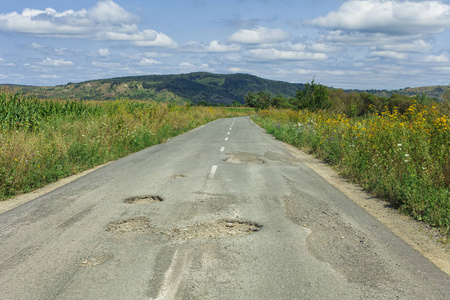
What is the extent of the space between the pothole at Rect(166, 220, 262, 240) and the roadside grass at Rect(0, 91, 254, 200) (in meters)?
5.00

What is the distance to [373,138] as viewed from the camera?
403 inches

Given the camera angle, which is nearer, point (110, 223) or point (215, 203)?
point (110, 223)

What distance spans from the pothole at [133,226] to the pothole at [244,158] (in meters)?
6.68

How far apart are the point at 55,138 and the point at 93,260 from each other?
8.76 m

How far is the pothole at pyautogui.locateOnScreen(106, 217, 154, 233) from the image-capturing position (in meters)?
5.30

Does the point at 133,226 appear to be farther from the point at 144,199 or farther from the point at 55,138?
the point at 55,138

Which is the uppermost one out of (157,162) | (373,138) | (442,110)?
(442,110)

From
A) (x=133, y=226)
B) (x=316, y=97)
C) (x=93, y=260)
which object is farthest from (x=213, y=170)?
(x=316, y=97)

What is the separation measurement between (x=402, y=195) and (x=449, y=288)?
3.77 metres

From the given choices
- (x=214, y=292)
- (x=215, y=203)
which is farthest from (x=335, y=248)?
(x=215, y=203)

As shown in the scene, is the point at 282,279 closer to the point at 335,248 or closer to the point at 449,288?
the point at 335,248

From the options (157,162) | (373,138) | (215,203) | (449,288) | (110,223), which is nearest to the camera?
(449,288)

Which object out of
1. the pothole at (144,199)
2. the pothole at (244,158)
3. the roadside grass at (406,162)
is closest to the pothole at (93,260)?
the pothole at (144,199)

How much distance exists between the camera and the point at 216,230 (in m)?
5.28
